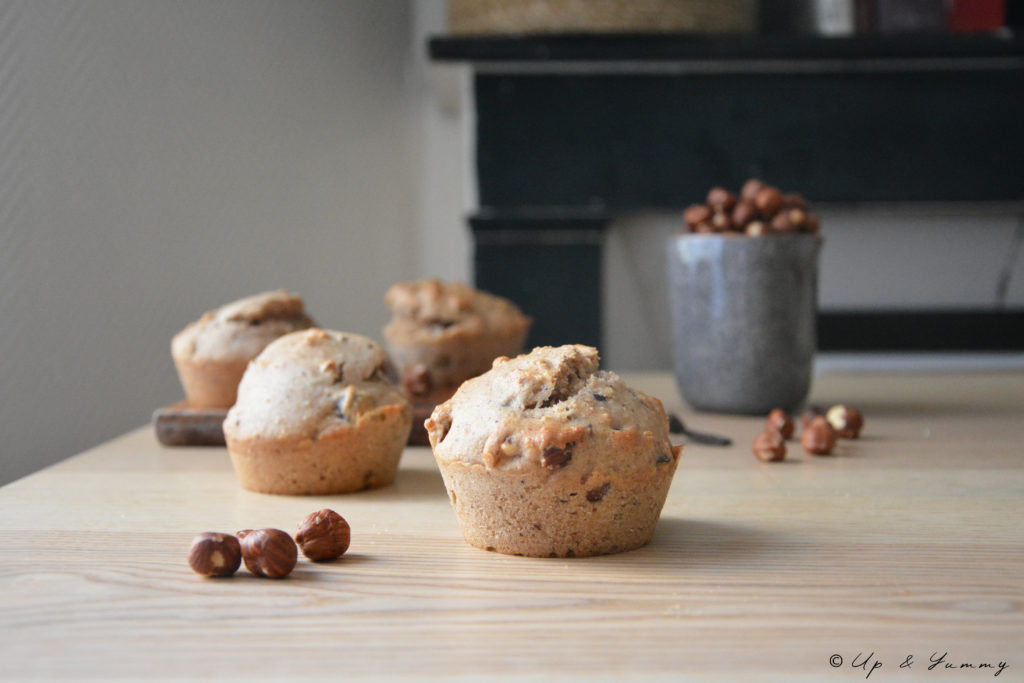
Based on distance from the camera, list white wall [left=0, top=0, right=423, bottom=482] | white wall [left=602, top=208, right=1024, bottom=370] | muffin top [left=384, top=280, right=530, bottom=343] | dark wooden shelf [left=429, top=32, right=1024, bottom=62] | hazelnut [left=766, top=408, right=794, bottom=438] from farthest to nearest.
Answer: white wall [left=602, top=208, right=1024, bottom=370] < dark wooden shelf [left=429, top=32, right=1024, bottom=62] < muffin top [left=384, top=280, right=530, bottom=343] < white wall [left=0, top=0, right=423, bottom=482] < hazelnut [left=766, top=408, right=794, bottom=438]

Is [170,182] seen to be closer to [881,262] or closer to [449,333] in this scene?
[449,333]

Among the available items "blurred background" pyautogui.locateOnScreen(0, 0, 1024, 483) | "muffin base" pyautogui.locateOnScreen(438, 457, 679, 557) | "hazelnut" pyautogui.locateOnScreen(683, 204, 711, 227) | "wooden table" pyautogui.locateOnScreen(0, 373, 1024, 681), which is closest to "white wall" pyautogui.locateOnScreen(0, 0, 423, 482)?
"blurred background" pyautogui.locateOnScreen(0, 0, 1024, 483)

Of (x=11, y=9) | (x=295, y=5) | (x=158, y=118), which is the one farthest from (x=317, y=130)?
(x=11, y=9)

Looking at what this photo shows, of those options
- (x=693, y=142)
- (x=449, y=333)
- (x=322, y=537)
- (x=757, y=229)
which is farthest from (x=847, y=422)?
(x=693, y=142)

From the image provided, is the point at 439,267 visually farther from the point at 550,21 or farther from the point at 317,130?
the point at 550,21

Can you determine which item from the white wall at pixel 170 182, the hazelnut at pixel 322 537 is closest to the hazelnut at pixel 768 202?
the hazelnut at pixel 322 537

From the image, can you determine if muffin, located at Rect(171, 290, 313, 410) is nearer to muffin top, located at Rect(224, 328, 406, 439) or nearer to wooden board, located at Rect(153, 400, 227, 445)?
wooden board, located at Rect(153, 400, 227, 445)
